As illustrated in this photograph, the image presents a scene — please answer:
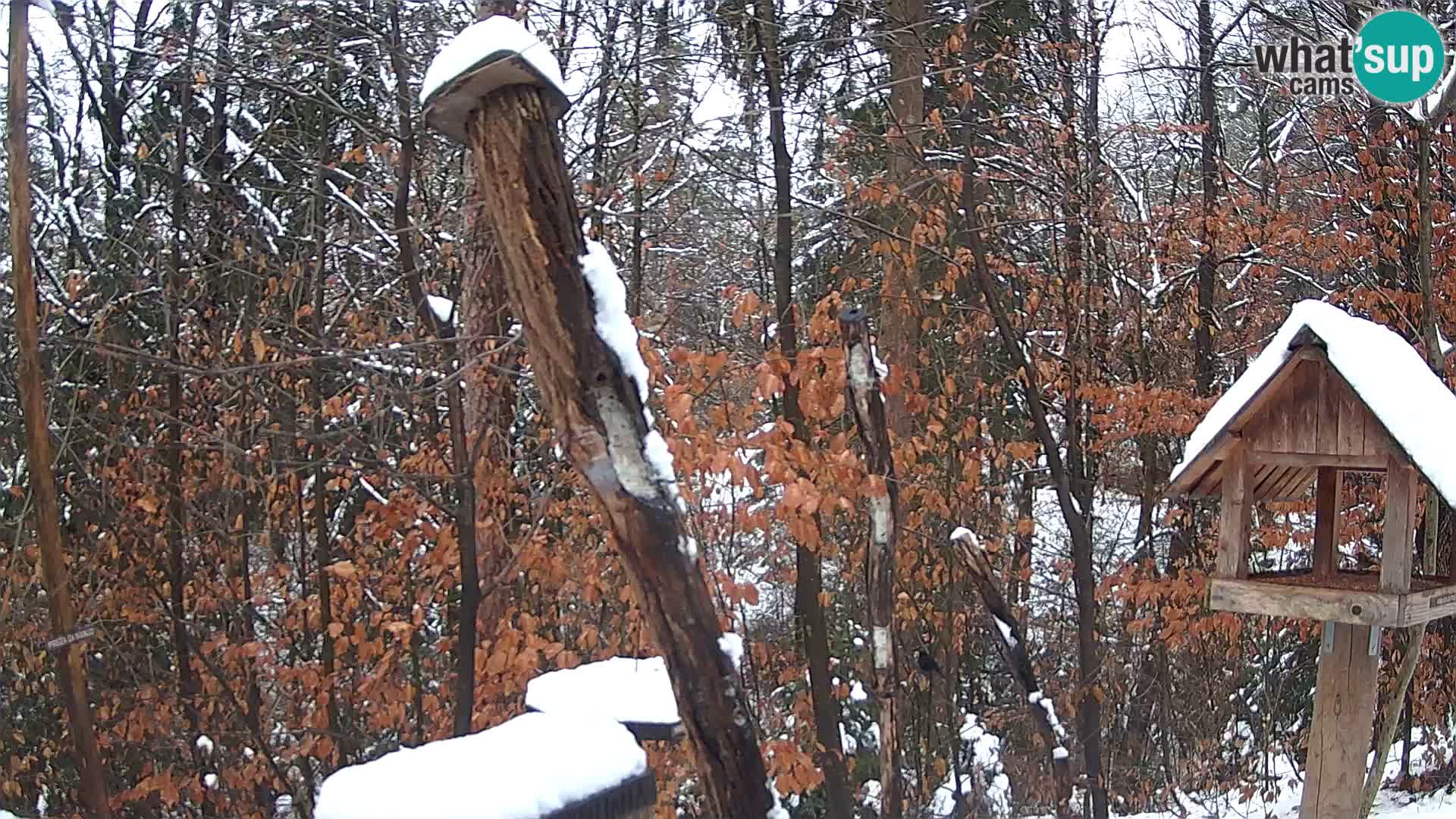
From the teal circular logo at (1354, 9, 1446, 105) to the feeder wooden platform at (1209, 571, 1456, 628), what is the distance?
372cm

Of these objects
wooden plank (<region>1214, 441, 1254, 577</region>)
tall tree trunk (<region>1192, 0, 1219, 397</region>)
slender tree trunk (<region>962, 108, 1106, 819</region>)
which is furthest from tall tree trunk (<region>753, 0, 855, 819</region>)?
tall tree trunk (<region>1192, 0, 1219, 397</region>)

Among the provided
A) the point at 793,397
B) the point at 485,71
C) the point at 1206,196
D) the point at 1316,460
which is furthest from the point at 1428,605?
the point at 1206,196

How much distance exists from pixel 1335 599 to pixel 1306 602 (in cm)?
8

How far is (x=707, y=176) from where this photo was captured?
6773 millimetres

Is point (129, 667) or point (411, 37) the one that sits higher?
point (411, 37)

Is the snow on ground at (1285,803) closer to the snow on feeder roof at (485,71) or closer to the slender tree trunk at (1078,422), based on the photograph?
the slender tree trunk at (1078,422)

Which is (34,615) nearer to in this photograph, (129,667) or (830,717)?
(129,667)

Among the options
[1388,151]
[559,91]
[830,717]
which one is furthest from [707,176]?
[1388,151]

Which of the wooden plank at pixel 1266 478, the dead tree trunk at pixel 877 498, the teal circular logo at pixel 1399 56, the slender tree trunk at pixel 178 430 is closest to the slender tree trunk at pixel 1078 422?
the teal circular logo at pixel 1399 56

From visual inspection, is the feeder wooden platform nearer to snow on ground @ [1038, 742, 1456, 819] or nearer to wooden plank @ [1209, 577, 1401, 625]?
wooden plank @ [1209, 577, 1401, 625]

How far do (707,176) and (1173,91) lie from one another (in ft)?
14.4

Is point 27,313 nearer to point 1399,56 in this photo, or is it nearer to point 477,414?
point 477,414

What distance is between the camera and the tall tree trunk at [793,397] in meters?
6.46

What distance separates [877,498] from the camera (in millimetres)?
4586
